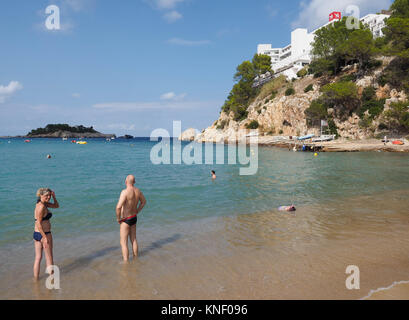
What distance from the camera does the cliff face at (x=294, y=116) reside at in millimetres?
48750

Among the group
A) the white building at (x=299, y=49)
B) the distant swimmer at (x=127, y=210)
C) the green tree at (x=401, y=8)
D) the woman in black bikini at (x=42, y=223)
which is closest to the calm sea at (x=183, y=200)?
the woman in black bikini at (x=42, y=223)

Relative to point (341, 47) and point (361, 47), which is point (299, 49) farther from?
point (361, 47)

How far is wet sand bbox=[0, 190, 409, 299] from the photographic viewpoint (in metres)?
5.20

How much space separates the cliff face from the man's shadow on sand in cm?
4752

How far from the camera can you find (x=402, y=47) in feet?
149

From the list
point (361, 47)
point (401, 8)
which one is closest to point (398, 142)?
point (361, 47)

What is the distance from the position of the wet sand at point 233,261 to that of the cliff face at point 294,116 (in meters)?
44.8

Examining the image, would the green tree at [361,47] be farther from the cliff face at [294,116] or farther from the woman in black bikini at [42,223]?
the woman in black bikini at [42,223]

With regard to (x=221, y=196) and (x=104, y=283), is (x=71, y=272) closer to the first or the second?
(x=104, y=283)

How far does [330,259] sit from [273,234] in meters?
2.01

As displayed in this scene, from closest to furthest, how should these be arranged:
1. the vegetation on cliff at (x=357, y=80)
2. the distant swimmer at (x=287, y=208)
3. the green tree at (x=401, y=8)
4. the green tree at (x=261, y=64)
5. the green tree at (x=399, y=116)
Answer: the distant swimmer at (x=287, y=208)
the green tree at (x=399, y=116)
the vegetation on cliff at (x=357, y=80)
the green tree at (x=401, y=8)
the green tree at (x=261, y=64)

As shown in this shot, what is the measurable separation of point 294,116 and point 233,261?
57688mm

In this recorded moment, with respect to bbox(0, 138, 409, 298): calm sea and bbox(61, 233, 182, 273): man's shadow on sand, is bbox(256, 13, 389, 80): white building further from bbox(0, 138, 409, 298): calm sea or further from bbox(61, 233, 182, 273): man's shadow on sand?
bbox(61, 233, 182, 273): man's shadow on sand

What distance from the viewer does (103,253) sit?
279 inches
